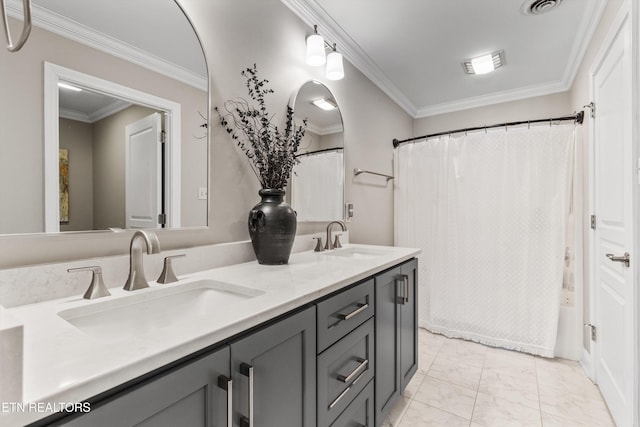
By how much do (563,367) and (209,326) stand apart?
2.68 meters

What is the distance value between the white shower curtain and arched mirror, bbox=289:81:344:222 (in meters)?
1.08

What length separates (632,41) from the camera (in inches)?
53.1

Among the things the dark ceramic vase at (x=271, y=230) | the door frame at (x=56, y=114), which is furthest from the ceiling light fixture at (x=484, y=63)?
the door frame at (x=56, y=114)

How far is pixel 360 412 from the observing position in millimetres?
1316

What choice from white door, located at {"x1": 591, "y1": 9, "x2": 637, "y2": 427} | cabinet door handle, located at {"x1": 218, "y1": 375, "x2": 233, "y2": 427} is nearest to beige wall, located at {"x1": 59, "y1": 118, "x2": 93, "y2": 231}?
cabinet door handle, located at {"x1": 218, "y1": 375, "x2": 233, "y2": 427}

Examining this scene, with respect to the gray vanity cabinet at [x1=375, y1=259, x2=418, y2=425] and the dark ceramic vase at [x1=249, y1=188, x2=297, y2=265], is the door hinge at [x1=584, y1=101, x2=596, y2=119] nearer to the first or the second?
the gray vanity cabinet at [x1=375, y1=259, x2=418, y2=425]

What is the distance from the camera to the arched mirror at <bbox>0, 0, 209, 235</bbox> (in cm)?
87

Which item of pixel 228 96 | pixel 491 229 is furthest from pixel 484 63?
pixel 228 96

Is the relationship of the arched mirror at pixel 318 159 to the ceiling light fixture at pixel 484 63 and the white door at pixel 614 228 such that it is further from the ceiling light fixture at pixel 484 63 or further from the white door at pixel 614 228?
the white door at pixel 614 228

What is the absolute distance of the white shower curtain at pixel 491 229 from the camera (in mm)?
2402

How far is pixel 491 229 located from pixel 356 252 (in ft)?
4.30

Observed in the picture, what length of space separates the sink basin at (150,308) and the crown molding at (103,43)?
0.81 metres

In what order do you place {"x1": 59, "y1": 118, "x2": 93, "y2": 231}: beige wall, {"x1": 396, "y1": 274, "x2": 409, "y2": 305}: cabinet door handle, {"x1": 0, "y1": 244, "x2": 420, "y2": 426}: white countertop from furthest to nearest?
1. {"x1": 396, "y1": 274, "x2": 409, "y2": 305}: cabinet door handle
2. {"x1": 59, "y1": 118, "x2": 93, "y2": 231}: beige wall
3. {"x1": 0, "y1": 244, "x2": 420, "y2": 426}: white countertop

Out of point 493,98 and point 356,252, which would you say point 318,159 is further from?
point 493,98
